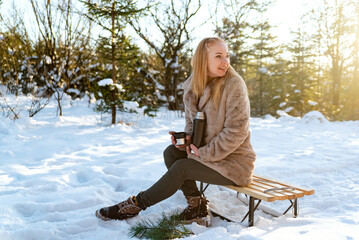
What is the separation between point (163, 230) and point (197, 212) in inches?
15.4

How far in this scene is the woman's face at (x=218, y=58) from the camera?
2.35 m

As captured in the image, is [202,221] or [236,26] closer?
[202,221]

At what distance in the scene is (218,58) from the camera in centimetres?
236

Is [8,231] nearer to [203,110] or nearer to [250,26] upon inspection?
[203,110]

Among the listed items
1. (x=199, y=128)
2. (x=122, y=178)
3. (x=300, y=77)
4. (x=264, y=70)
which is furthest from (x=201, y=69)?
(x=264, y=70)

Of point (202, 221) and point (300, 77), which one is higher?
point (300, 77)

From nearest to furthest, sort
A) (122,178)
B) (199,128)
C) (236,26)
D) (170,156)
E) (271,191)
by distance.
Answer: (271,191)
(199,128)
(170,156)
(122,178)
(236,26)

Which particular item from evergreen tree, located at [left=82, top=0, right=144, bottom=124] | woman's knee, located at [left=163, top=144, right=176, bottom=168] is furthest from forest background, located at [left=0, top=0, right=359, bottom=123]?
woman's knee, located at [left=163, top=144, right=176, bottom=168]

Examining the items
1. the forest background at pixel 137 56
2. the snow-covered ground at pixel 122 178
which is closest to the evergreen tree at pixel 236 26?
the forest background at pixel 137 56

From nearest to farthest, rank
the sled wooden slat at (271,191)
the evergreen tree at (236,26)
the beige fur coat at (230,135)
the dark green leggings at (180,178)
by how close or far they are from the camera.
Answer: the sled wooden slat at (271,191) < the beige fur coat at (230,135) < the dark green leggings at (180,178) < the evergreen tree at (236,26)

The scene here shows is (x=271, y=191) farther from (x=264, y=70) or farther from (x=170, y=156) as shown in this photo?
(x=264, y=70)

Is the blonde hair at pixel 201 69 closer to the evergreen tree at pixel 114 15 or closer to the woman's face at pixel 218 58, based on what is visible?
the woman's face at pixel 218 58

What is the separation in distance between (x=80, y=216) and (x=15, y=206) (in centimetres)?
62

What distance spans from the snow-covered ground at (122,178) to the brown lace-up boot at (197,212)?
10 cm
